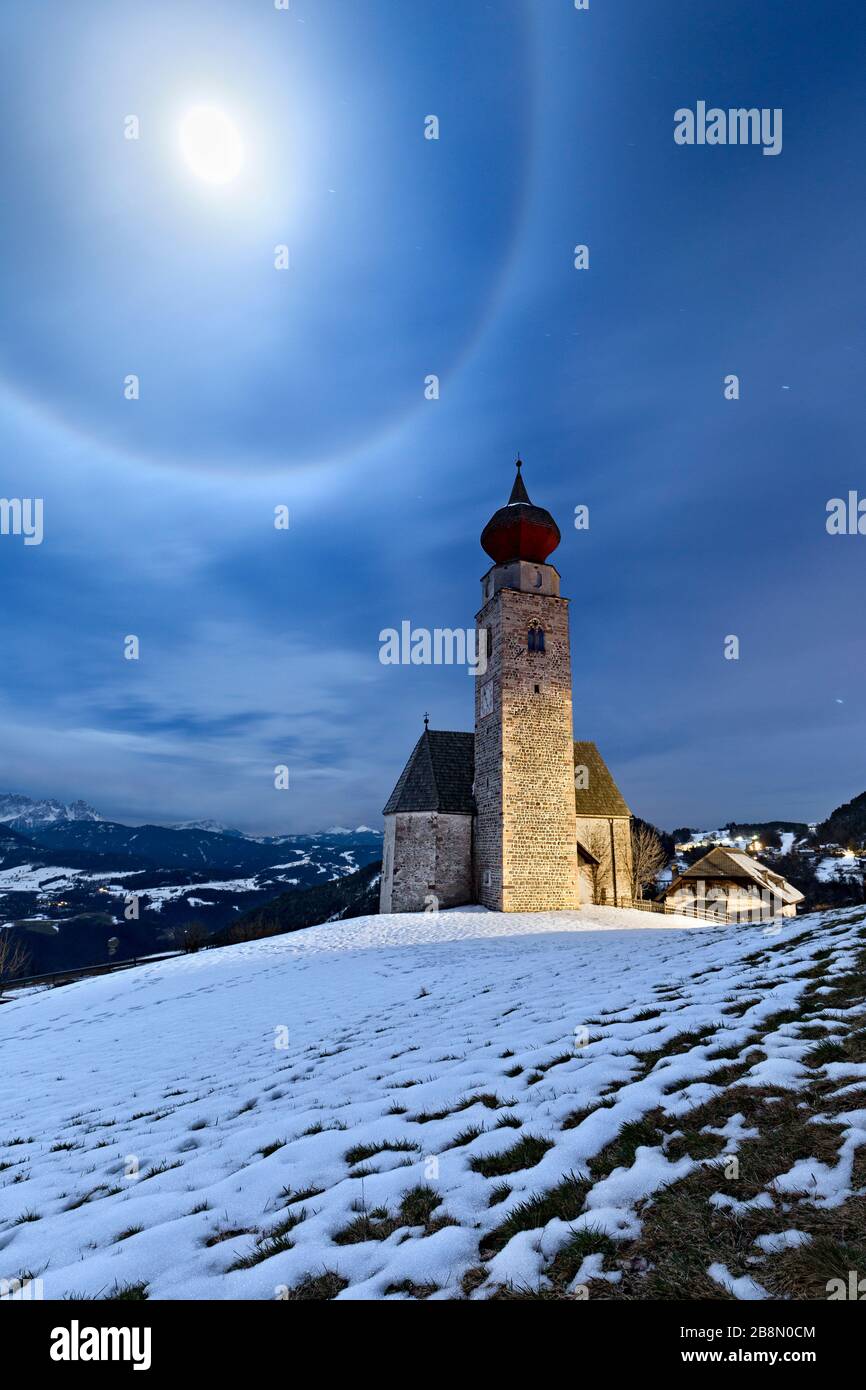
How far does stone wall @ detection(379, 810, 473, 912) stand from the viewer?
27.3m

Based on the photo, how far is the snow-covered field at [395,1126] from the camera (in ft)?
10.2

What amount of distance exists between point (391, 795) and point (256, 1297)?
27.2 meters

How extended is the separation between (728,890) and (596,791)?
12.4m

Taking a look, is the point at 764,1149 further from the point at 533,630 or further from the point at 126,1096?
the point at 533,630

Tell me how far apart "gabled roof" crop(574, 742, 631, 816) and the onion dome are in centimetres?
1258

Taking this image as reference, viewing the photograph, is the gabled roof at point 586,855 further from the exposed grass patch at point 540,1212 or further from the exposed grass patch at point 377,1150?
the exposed grass patch at point 540,1212

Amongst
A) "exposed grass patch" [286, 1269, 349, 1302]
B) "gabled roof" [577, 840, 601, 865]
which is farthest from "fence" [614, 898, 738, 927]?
"exposed grass patch" [286, 1269, 349, 1302]

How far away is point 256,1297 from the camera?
2.91 meters

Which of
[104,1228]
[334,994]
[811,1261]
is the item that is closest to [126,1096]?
[104,1228]

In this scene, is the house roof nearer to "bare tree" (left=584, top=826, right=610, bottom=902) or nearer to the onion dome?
"bare tree" (left=584, top=826, right=610, bottom=902)

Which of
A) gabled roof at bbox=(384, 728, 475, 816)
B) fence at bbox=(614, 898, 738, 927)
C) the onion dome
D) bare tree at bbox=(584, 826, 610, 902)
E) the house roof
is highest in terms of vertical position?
the onion dome

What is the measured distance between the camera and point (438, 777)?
96.3 feet

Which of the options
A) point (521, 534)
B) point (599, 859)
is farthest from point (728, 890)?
point (521, 534)

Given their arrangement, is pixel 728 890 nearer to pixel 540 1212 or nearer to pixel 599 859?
pixel 599 859
